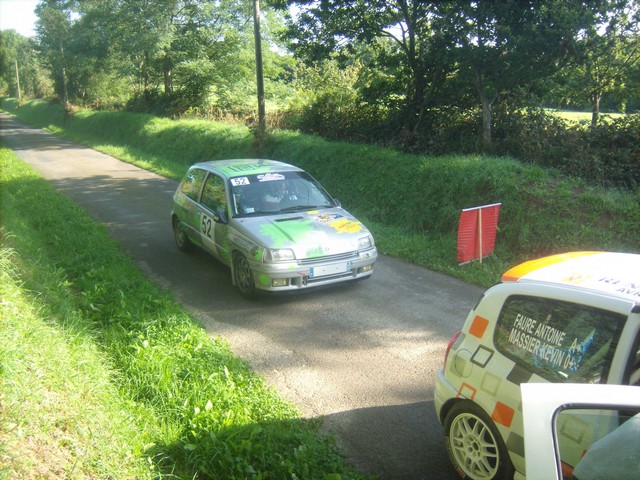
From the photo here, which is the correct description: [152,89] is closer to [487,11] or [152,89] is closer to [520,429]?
[487,11]

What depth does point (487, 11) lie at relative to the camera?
39.2ft

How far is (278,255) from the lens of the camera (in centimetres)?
720

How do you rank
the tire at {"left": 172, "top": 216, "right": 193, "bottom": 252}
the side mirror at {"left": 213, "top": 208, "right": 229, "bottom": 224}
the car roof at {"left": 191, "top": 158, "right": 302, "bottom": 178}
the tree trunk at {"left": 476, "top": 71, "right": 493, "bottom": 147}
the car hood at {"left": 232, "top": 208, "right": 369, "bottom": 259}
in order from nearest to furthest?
the car hood at {"left": 232, "top": 208, "right": 369, "bottom": 259}
the side mirror at {"left": 213, "top": 208, "right": 229, "bottom": 224}
the car roof at {"left": 191, "top": 158, "right": 302, "bottom": 178}
the tire at {"left": 172, "top": 216, "right": 193, "bottom": 252}
the tree trunk at {"left": 476, "top": 71, "right": 493, "bottom": 147}

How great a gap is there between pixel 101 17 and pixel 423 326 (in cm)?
3099

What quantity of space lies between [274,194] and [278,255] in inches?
60.5

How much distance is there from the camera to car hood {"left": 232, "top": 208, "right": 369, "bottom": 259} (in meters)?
7.32

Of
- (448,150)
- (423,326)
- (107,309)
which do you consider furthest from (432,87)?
(107,309)

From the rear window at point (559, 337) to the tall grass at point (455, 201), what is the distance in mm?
4785

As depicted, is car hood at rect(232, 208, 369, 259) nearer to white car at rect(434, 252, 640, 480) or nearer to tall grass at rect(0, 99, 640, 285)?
tall grass at rect(0, 99, 640, 285)

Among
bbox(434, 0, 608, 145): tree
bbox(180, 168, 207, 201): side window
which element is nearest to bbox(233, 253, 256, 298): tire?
bbox(180, 168, 207, 201): side window

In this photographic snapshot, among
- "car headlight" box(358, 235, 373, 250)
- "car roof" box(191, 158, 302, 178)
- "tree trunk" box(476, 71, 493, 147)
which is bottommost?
"car headlight" box(358, 235, 373, 250)

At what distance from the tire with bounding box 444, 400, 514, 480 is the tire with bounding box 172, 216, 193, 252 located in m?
6.85

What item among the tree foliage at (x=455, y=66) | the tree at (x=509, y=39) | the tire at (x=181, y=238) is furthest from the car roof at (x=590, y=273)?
the tree at (x=509, y=39)

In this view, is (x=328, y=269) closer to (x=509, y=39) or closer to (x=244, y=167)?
(x=244, y=167)
